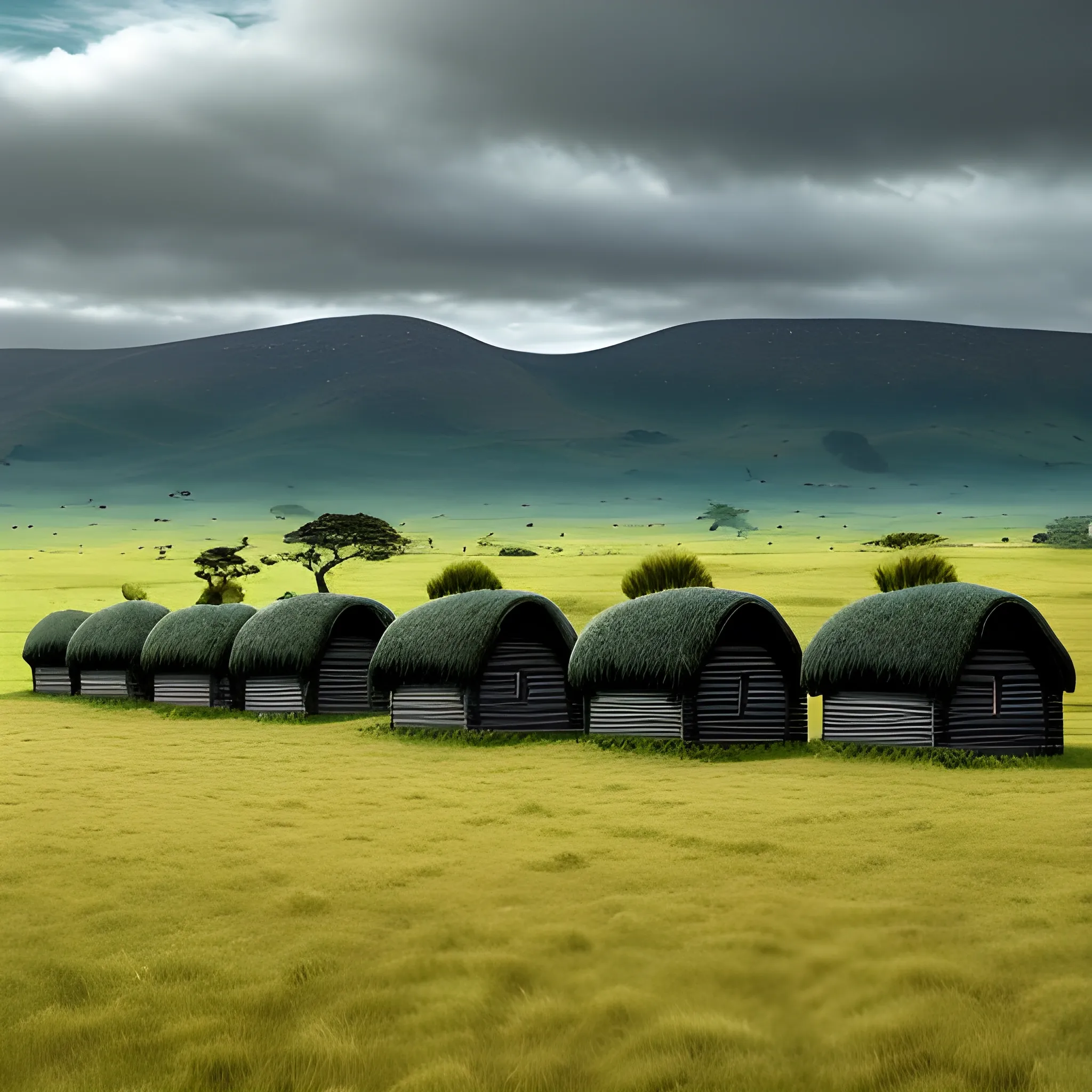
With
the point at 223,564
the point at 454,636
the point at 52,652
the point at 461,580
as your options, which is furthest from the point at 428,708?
the point at 223,564

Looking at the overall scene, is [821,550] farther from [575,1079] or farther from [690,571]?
[575,1079]

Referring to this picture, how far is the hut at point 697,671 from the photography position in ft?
110

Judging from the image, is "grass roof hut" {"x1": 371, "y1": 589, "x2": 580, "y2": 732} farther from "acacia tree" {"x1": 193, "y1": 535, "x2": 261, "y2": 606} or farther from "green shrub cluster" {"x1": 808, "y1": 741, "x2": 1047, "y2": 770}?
"acacia tree" {"x1": 193, "y1": 535, "x2": 261, "y2": 606}

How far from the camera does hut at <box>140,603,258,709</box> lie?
47.2 meters

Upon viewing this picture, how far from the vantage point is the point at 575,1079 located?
369 inches

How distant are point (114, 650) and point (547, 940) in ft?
142

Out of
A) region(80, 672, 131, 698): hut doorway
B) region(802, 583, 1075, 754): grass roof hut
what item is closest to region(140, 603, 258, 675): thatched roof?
region(80, 672, 131, 698): hut doorway

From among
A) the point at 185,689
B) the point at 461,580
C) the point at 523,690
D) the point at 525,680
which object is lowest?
the point at 185,689

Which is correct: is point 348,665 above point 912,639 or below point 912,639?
below

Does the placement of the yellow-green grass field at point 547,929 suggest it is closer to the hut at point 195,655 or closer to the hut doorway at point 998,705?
the hut doorway at point 998,705

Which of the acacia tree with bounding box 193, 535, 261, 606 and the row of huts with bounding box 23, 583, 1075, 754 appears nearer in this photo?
the row of huts with bounding box 23, 583, 1075, 754

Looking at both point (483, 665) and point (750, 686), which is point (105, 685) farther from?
point (750, 686)

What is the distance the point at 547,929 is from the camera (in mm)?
13297

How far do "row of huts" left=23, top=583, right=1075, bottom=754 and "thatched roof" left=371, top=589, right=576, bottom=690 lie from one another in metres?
0.05
